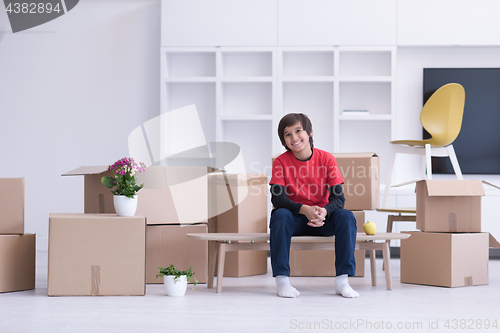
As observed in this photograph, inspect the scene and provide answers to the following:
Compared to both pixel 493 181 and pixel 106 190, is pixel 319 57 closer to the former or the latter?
pixel 493 181

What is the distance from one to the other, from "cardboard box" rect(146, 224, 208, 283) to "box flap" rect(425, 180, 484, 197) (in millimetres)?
1115

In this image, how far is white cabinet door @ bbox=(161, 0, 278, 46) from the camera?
13.0 ft

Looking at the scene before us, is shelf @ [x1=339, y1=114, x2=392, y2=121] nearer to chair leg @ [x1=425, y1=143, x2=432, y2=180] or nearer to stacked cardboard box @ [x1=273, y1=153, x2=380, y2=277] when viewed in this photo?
chair leg @ [x1=425, y1=143, x2=432, y2=180]

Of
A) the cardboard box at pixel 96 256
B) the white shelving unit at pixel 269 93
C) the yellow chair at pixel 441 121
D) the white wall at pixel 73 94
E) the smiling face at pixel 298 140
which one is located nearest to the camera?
the cardboard box at pixel 96 256

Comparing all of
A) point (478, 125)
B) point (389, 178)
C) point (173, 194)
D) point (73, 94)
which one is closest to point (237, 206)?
point (173, 194)

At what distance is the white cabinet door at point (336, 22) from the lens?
3906 mm

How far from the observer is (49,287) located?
2.09 metres

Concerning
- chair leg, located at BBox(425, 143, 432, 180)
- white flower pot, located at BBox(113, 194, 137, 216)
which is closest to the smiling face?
white flower pot, located at BBox(113, 194, 137, 216)

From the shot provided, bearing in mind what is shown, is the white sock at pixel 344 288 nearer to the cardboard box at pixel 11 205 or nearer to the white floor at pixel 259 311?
the white floor at pixel 259 311

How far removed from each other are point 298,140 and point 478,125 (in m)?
2.34

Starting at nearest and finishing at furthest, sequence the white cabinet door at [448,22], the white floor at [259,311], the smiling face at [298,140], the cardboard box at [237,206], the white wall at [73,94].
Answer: the white floor at [259,311] → the smiling face at [298,140] → the cardboard box at [237,206] → the white cabinet door at [448,22] → the white wall at [73,94]

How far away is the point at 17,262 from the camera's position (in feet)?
7.41

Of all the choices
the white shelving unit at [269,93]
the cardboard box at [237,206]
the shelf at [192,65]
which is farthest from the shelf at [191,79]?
the cardboard box at [237,206]

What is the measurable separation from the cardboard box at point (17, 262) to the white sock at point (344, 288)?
53.8 inches
